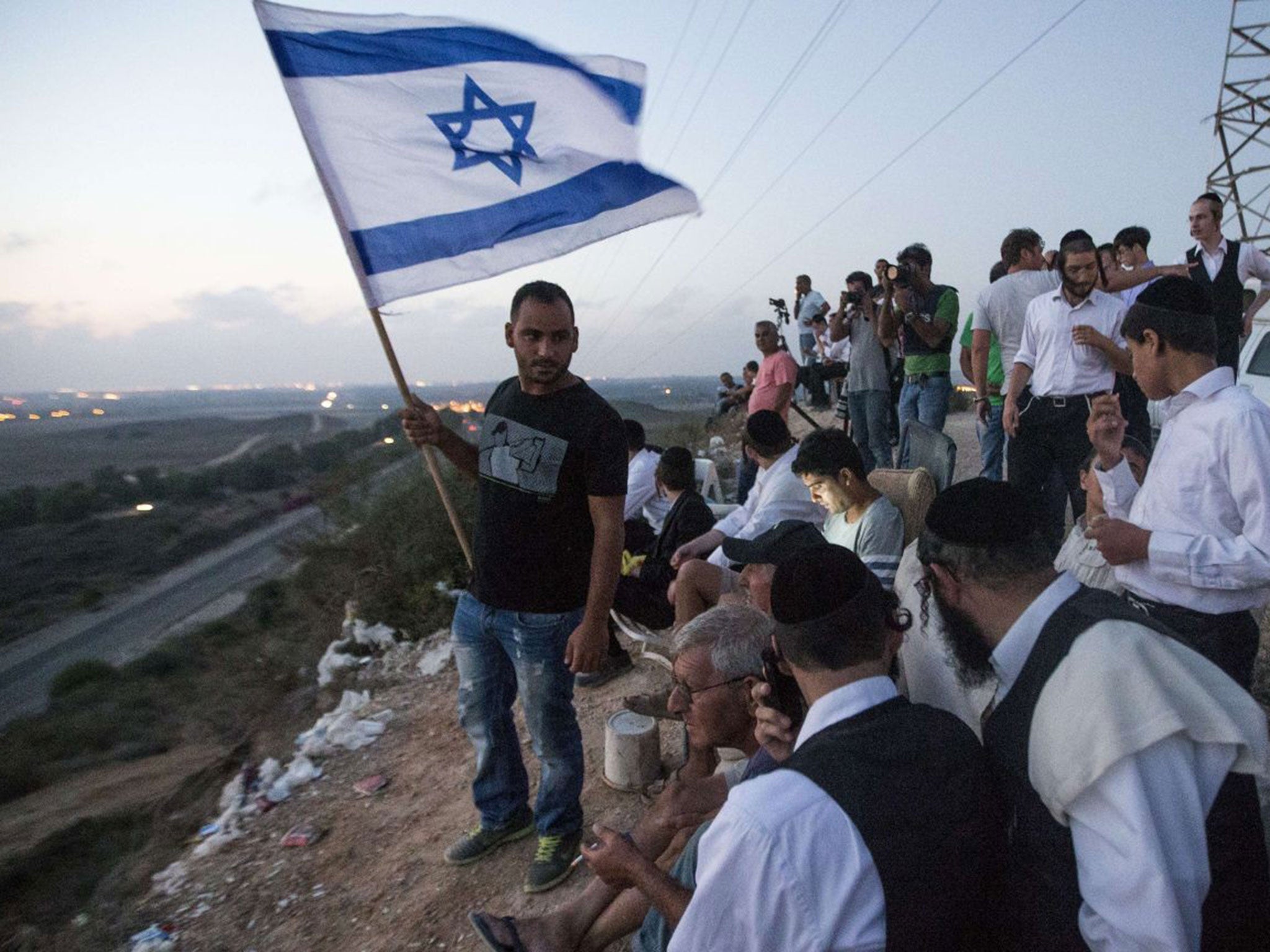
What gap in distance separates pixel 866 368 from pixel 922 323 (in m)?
0.93

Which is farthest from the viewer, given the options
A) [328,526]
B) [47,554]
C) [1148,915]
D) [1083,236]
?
[47,554]

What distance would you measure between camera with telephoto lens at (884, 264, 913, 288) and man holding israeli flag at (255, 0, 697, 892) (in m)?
2.40

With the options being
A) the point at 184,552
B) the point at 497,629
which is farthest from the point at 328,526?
the point at 184,552

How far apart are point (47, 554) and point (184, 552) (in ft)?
20.0

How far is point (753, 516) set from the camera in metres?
4.36

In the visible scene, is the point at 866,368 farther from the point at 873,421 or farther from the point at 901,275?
the point at 901,275

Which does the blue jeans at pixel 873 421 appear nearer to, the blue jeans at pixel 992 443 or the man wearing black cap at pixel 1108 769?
the blue jeans at pixel 992 443

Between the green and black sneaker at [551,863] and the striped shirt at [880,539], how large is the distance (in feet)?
5.53

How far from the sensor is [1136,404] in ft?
14.3

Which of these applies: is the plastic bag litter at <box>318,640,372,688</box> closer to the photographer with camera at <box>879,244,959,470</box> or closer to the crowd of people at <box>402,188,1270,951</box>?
the crowd of people at <box>402,188,1270,951</box>

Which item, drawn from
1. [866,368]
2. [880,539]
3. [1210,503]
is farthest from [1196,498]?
[866,368]

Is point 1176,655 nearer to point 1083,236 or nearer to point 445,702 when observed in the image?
point 1083,236

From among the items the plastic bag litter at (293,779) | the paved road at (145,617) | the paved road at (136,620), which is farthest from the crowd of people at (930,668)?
the paved road at (136,620)

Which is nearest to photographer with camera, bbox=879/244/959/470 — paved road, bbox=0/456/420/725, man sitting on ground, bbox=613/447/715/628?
man sitting on ground, bbox=613/447/715/628
